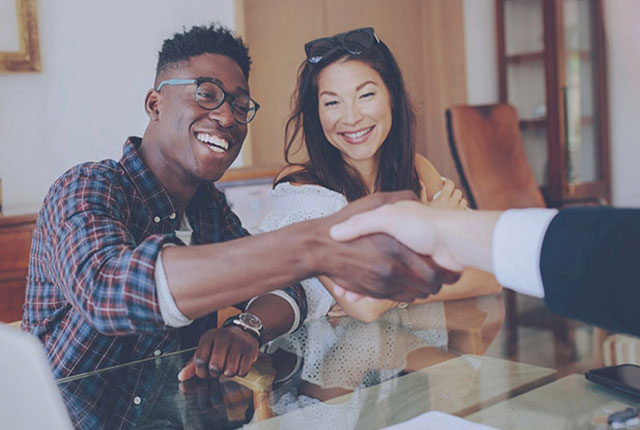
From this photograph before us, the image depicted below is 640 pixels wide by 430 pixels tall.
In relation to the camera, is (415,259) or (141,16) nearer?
(415,259)

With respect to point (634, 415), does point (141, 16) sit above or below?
above

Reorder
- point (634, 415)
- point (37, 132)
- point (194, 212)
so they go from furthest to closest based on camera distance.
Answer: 1. point (37, 132)
2. point (194, 212)
3. point (634, 415)

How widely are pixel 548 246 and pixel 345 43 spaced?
1256mm

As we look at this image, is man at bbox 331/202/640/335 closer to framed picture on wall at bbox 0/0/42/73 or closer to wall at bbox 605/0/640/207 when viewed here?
framed picture on wall at bbox 0/0/42/73

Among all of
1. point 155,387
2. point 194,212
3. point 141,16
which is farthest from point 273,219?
point 141,16

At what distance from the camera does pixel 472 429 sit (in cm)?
94

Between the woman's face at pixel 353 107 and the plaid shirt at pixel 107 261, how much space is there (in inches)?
20.0

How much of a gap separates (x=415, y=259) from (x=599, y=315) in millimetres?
311

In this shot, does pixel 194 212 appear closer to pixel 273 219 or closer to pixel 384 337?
pixel 273 219

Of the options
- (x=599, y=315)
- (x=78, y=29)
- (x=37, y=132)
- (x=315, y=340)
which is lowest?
Result: (x=315, y=340)

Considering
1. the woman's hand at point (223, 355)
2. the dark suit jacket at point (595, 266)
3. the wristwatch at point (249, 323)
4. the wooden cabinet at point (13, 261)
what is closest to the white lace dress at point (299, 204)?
the wristwatch at point (249, 323)

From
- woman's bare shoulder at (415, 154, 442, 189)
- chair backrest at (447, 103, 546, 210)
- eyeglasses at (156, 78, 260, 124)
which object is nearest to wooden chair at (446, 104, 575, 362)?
chair backrest at (447, 103, 546, 210)

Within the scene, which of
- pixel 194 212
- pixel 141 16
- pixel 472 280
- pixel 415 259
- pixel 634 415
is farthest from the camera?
pixel 141 16

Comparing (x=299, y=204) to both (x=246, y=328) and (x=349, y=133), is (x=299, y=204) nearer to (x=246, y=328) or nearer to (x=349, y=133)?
(x=349, y=133)
